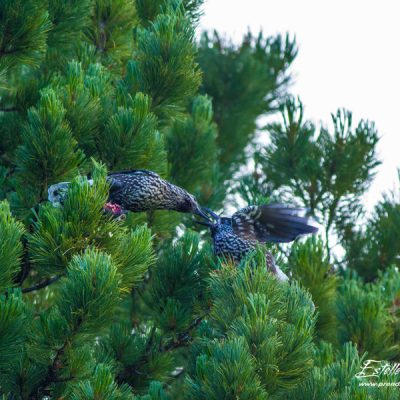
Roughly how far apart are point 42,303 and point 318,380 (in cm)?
224

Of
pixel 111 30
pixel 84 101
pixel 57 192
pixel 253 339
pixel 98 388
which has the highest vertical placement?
pixel 111 30

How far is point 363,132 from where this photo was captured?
254 inches

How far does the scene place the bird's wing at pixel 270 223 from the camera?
4.66 m

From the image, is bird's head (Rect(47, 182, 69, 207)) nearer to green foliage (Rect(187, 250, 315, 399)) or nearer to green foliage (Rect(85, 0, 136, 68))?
green foliage (Rect(187, 250, 315, 399))

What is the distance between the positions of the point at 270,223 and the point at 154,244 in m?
0.80

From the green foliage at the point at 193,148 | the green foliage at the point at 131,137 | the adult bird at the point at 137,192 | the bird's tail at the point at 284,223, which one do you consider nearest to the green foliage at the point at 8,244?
the adult bird at the point at 137,192

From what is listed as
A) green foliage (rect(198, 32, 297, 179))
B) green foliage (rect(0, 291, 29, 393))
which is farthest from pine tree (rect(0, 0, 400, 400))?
green foliage (rect(198, 32, 297, 179))

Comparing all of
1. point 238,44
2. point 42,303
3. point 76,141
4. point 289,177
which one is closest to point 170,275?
point 76,141

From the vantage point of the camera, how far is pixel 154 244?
5.29 metres

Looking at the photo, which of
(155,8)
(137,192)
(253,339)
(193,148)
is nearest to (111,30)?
(155,8)

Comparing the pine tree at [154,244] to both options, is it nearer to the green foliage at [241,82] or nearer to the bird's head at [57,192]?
the bird's head at [57,192]

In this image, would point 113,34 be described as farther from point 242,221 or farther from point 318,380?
point 318,380

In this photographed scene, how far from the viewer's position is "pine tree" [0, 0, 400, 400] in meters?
3.89

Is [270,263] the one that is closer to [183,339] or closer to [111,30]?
[183,339]
